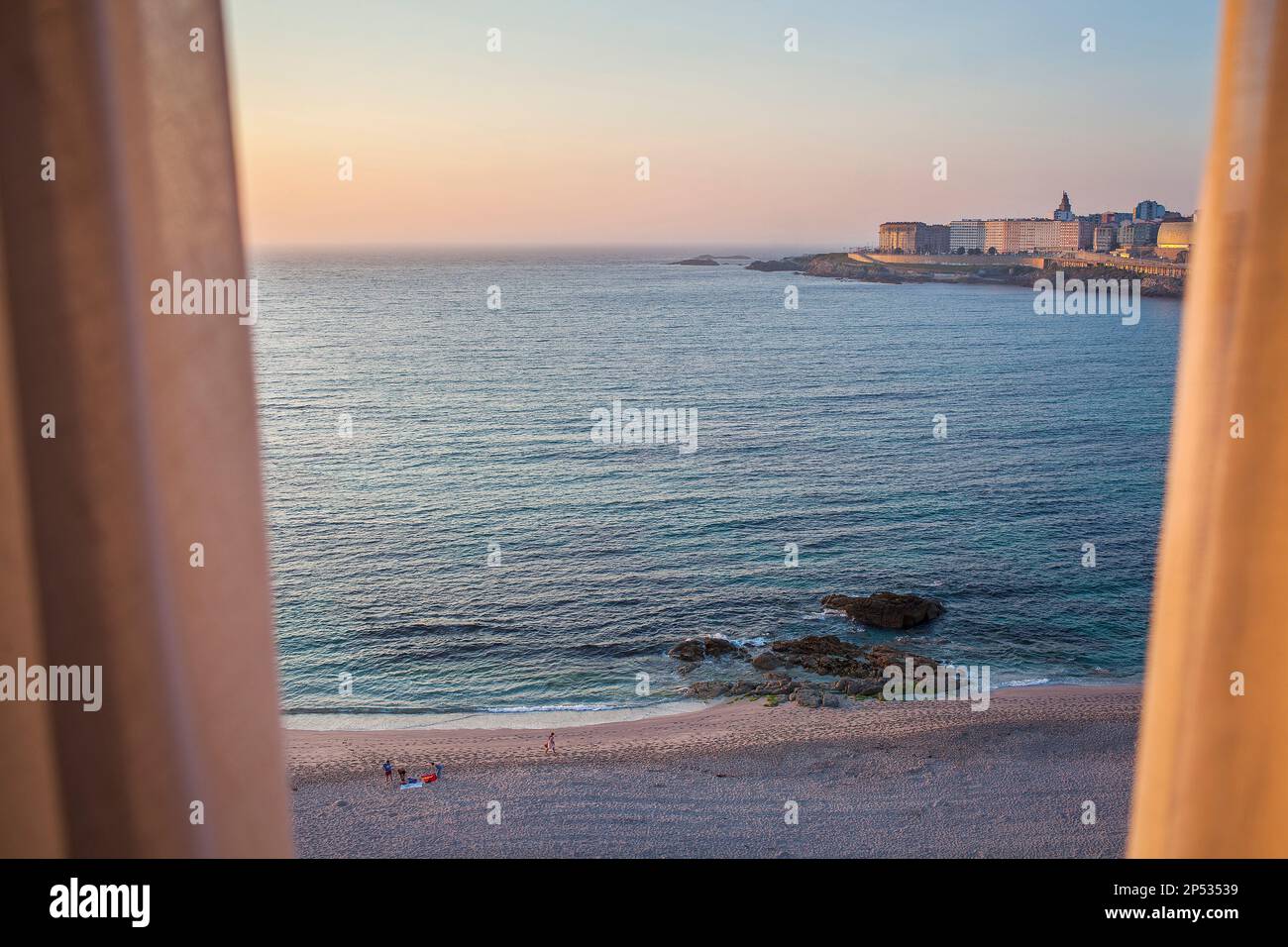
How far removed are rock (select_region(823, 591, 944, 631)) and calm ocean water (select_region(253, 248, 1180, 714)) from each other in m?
0.34

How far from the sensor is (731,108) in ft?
119

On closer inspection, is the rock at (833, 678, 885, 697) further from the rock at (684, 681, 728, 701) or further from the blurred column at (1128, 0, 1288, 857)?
the blurred column at (1128, 0, 1288, 857)

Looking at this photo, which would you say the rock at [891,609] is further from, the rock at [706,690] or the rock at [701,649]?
the rock at [706,690]

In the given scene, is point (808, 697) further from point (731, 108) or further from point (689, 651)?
point (731, 108)

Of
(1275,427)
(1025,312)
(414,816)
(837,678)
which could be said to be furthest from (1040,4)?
(1275,427)

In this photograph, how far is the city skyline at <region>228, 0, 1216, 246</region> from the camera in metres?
29.3

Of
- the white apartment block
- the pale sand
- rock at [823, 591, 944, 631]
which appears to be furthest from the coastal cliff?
the pale sand

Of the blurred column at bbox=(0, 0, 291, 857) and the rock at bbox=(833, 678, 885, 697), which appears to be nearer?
the blurred column at bbox=(0, 0, 291, 857)

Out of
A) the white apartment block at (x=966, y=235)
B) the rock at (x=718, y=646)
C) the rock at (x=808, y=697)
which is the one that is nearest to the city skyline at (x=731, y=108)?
the white apartment block at (x=966, y=235)

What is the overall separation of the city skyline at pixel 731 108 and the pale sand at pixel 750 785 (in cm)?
1749

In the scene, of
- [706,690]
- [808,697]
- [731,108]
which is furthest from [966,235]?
[808,697]

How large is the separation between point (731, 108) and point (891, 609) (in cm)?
2795
